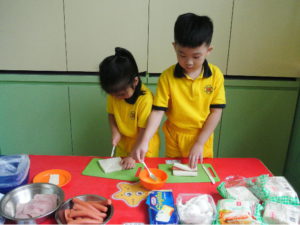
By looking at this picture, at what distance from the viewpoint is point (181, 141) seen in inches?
49.1

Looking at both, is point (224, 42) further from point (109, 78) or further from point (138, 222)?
point (138, 222)

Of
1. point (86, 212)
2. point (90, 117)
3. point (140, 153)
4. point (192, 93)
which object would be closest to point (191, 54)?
point (192, 93)

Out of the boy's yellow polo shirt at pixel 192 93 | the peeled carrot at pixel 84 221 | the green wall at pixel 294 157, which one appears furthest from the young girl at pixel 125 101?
the green wall at pixel 294 157

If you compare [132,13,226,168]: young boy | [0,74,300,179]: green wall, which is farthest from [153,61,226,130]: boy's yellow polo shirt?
[0,74,300,179]: green wall

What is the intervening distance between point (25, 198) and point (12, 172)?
0.13 metres

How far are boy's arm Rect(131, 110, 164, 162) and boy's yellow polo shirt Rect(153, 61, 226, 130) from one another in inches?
1.5

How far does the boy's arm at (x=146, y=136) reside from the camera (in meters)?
1.00

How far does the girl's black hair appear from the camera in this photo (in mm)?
1031

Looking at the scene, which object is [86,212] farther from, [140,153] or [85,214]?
[140,153]

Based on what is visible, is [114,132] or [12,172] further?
[114,132]

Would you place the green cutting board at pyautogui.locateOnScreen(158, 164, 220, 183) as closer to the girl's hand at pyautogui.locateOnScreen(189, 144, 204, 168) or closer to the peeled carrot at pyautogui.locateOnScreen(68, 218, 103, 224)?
the girl's hand at pyautogui.locateOnScreen(189, 144, 204, 168)

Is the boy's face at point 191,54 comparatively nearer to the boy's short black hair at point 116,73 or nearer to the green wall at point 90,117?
the boy's short black hair at point 116,73

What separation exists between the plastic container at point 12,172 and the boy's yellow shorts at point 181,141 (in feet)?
2.27

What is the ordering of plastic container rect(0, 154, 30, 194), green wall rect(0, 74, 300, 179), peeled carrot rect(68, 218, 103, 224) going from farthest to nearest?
green wall rect(0, 74, 300, 179)
plastic container rect(0, 154, 30, 194)
peeled carrot rect(68, 218, 103, 224)
